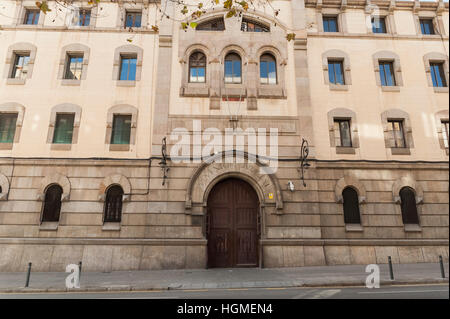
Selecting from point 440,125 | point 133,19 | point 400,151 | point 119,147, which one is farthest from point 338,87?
point 133,19

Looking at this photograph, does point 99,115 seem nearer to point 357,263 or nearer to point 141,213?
point 141,213

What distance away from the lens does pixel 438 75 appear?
17219 mm

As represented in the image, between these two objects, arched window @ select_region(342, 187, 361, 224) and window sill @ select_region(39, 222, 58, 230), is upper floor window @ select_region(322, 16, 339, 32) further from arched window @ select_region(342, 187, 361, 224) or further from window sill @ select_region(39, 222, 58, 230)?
window sill @ select_region(39, 222, 58, 230)

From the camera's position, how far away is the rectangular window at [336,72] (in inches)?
667

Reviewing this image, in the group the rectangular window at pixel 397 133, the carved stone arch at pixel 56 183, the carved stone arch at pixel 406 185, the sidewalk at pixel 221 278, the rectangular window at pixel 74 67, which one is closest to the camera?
the sidewalk at pixel 221 278

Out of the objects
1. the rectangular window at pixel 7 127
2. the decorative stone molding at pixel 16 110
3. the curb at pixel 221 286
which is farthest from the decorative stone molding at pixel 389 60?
the rectangular window at pixel 7 127

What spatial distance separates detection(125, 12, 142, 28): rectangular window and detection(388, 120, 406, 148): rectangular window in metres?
17.4

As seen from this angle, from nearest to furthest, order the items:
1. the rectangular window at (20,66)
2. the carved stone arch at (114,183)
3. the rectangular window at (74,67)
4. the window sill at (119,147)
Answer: the carved stone arch at (114,183) → the window sill at (119,147) → the rectangular window at (20,66) → the rectangular window at (74,67)

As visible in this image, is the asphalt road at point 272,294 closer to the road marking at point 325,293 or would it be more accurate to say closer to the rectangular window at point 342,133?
the road marking at point 325,293

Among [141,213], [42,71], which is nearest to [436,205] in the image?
[141,213]

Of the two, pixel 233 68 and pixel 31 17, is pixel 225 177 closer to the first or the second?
pixel 233 68

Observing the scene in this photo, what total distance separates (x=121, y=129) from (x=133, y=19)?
765 centimetres

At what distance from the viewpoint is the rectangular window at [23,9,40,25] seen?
17.1m

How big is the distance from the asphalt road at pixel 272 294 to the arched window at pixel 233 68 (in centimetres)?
1186
